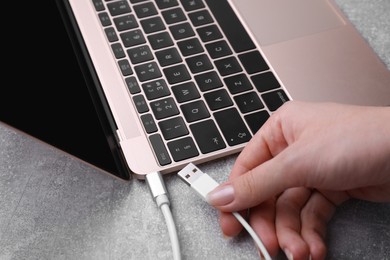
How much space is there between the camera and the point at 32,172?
57 centimetres

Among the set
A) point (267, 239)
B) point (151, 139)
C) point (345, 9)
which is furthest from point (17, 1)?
point (345, 9)

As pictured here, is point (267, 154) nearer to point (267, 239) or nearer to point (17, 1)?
point (267, 239)

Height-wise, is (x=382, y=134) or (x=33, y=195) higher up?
(x=382, y=134)

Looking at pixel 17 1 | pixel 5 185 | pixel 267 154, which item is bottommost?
pixel 5 185

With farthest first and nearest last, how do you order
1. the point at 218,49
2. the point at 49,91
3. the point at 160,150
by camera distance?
the point at 218,49 → the point at 160,150 → the point at 49,91

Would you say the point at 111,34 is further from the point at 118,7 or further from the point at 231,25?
the point at 231,25

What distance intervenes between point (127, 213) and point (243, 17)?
0.34m

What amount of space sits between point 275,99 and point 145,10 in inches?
10.0

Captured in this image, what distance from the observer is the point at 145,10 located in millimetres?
699

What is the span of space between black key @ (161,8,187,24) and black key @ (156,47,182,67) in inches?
2.3

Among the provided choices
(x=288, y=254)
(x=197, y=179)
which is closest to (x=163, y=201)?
(x=197, y=179)

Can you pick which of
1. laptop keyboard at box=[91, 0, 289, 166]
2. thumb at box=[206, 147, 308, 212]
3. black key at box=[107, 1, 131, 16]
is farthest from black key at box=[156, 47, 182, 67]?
thumb at box=[206, 147, 308, 212]

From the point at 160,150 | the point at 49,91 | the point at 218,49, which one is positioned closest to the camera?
the point at 49,91

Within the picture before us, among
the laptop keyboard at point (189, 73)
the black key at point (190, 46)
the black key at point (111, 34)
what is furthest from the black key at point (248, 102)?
the black key at point (111, 34)
